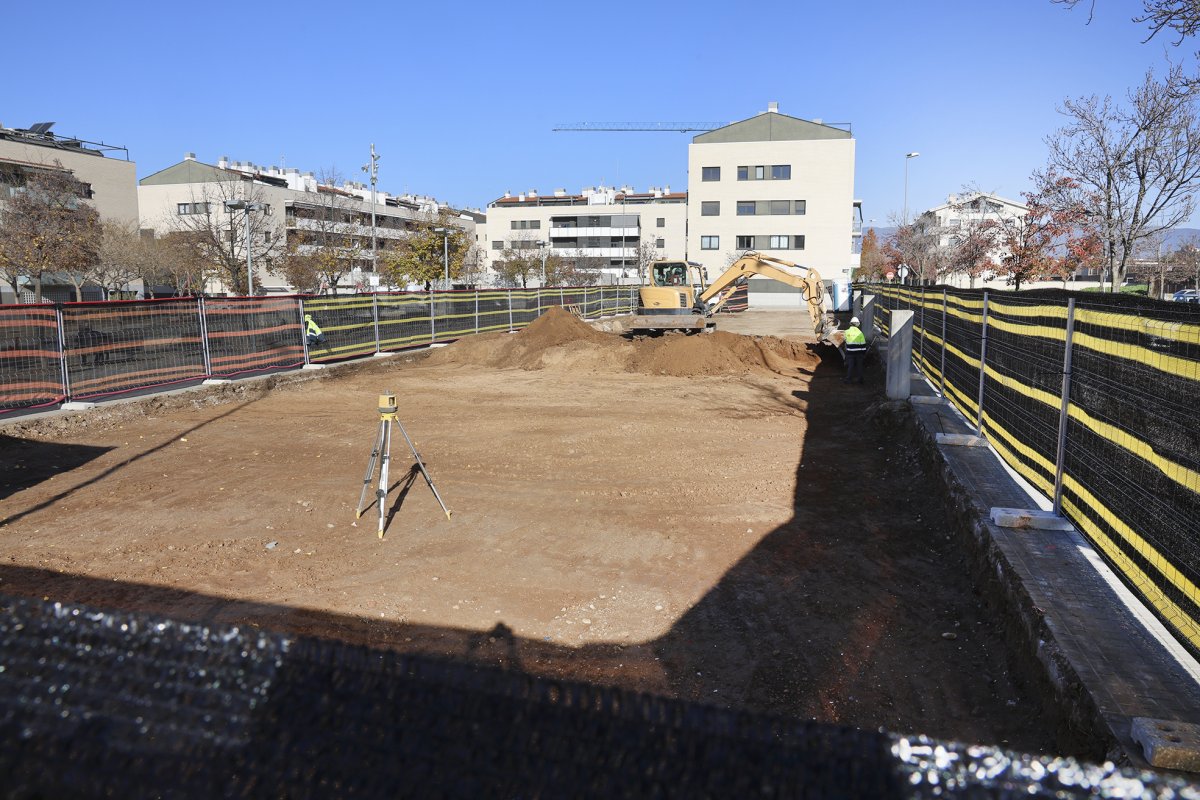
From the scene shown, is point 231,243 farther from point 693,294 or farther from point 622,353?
point 622,353

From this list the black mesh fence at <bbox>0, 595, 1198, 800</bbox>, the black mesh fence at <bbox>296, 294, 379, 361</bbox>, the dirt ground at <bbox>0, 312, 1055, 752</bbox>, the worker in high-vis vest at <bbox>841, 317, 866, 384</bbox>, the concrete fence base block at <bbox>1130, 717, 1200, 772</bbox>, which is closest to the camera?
the black mesh fence at <bbox>0, 595, 1198, 800</bbox>

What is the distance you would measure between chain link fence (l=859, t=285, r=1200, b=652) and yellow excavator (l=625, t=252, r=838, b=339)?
1563cm

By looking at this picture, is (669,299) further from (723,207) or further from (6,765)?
(723,207)

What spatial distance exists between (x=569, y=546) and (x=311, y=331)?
13.4 meters

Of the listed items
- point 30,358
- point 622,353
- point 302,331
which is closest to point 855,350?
point 622,353

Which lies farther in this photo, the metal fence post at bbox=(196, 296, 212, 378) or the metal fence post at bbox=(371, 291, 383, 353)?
the metal fence post at bbox=(371, 291, 383, 353)

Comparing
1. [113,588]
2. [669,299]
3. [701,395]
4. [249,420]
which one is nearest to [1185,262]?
[669,299]

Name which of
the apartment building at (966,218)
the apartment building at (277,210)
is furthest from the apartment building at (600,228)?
the apartment building at (966,218)

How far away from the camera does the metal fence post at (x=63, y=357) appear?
488 inches

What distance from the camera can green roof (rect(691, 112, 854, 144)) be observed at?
63228mm

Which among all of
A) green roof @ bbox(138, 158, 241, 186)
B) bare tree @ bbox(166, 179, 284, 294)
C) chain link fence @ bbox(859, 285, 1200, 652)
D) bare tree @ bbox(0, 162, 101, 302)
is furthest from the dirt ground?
green roof @ bbox(138, 158, 241, 186)

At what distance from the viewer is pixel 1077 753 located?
3416 mm

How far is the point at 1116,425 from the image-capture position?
4.67 meters

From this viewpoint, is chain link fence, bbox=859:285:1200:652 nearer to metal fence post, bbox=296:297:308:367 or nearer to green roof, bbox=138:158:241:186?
metal fence post, bbox=296:297:308:367
